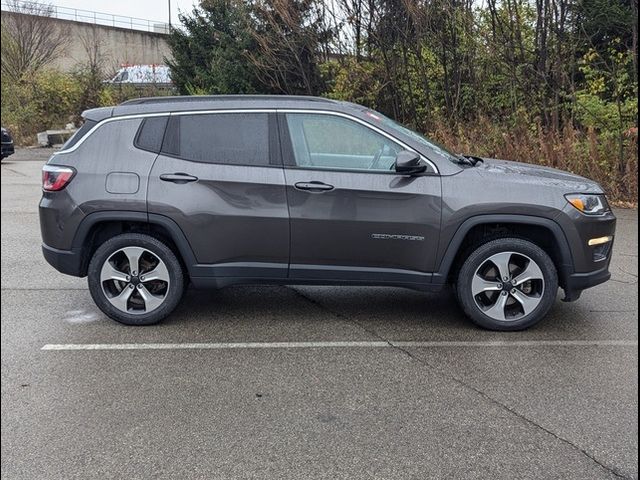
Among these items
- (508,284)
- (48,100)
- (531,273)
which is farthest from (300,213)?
(48,100)

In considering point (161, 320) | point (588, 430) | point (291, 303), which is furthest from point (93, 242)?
point (588, 430)

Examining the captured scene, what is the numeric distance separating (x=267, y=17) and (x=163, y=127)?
1076 centimetres

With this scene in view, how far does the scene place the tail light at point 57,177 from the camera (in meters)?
4.69

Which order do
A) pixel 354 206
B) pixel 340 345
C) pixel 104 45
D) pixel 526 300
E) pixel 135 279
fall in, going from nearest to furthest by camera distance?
pixel 340 345 < pixel 354 206 < pixel 526 300 < pixel 135 279 < pixel 104 45

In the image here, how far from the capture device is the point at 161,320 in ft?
16.0

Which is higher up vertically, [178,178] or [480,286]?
[178,178]

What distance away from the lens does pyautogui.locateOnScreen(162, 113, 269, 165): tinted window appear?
186 inches

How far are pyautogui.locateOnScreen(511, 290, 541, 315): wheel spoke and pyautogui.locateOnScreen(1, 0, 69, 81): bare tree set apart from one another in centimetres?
2315

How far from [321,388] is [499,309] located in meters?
1.73

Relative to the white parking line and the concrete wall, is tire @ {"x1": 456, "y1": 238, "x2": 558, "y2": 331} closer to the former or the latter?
the white parking line

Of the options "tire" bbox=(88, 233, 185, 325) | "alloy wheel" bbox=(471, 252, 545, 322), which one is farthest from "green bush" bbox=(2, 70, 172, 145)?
"alloy wheel" bbox=(471, 252, 545, 322)

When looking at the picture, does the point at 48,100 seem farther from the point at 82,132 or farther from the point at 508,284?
the point at 508,284

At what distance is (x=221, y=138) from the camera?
4.77m

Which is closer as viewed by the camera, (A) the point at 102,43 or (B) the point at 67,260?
(B) the point at 67,260
